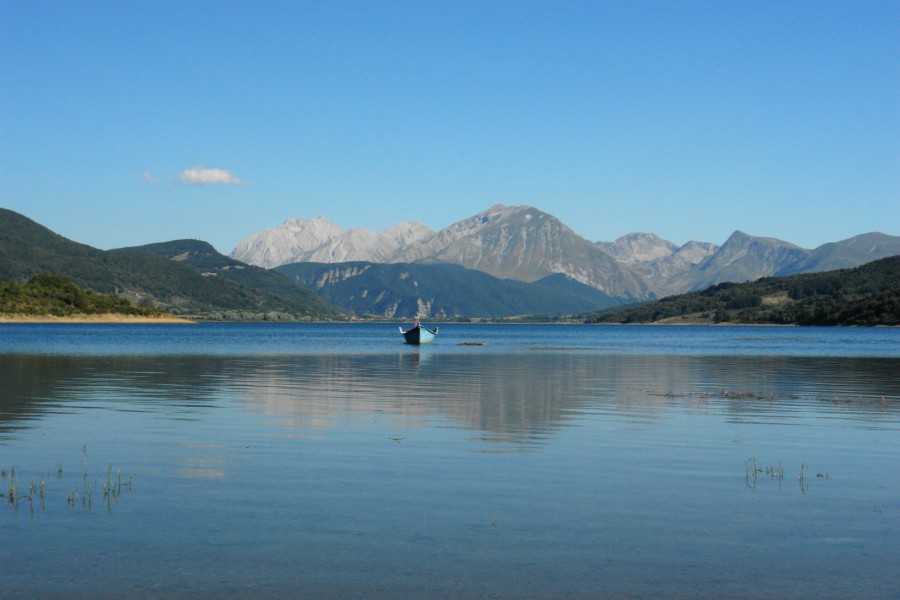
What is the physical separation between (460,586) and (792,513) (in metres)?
9.35

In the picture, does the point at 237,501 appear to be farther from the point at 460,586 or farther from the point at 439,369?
the point at 439,369

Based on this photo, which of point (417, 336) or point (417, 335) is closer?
point (417, 336)

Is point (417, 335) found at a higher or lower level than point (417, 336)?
higher

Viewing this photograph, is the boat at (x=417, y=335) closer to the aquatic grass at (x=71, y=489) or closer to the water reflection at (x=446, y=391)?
the water reflection at (x=446, y=391)

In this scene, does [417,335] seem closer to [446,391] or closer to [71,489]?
[446,391]

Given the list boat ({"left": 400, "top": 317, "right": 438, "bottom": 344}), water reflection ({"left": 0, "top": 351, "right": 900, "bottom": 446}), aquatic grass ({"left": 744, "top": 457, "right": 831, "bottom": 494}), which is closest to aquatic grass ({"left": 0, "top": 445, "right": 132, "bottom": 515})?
water reflection ({"left": 0, "top": 351, "right": 900, "bottom": 446})

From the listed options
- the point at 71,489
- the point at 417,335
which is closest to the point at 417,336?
the point at 417,335

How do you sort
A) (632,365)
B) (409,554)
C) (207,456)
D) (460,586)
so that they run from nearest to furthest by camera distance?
(460,586), (409,554), (207,456), (632,365)

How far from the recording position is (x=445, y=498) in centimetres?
2116

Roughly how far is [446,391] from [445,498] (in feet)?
110

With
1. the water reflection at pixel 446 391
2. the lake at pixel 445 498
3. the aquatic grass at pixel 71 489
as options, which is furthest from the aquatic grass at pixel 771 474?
the aquatic grass at pixel 71 489

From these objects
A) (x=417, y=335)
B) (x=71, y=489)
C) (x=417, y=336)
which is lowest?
(x=71, y=489)

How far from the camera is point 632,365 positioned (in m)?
89.8

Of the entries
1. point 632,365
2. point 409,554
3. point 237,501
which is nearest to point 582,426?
point 237,501
